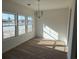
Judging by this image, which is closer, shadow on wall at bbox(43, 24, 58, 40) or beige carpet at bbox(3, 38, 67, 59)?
beige carpet at bbox(3, 38, 67, 59)

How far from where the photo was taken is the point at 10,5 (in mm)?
5570

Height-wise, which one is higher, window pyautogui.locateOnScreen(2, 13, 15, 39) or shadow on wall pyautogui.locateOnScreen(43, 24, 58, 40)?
window pyautogui.locateOnScreen(2, 13, 15, 39)

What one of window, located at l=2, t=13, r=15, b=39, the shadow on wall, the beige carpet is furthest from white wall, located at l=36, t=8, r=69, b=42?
window, located at l=2, t=13, r=15, b=39

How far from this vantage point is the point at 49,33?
977 cm

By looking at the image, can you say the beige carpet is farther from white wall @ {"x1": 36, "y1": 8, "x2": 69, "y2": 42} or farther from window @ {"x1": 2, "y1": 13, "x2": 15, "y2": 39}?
white wall @ {"x1": 36, "y1": 8, "x2": 69, "y2": 42}

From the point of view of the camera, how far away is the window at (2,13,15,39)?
5.26 metres

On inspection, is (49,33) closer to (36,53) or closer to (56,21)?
(56,21)

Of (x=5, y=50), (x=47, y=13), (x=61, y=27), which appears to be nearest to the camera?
(x=5, y=50)

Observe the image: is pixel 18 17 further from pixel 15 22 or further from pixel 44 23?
pixel 44 23

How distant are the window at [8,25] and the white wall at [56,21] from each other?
14.3 ft

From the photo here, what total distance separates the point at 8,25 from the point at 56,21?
4.96 m

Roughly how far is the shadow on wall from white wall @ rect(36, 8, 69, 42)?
10.5 inches

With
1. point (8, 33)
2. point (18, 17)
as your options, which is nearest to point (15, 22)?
point (18, 17)

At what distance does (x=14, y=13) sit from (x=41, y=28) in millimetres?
4622
